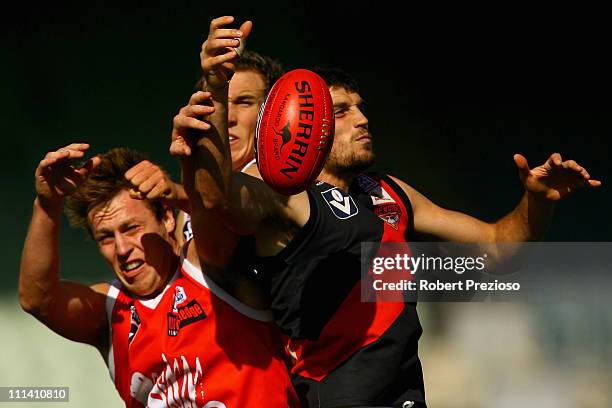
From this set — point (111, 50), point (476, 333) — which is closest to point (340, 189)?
point (476, 333)

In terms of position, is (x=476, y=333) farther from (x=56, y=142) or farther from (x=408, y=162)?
(x=56, y=142)

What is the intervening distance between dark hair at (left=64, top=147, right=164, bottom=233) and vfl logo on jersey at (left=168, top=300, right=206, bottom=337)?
44 centimetres

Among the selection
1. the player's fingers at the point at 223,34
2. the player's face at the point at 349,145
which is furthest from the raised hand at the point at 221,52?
the player's face at the point at 349,145

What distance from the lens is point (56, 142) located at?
5.54 metres

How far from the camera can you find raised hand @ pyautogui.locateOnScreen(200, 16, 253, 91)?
261 cm

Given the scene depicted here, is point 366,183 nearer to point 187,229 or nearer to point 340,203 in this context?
point 340,203

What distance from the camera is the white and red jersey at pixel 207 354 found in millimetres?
3139

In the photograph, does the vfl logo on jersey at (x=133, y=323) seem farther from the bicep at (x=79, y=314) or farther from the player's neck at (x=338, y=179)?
the player's neck at (x=338, y=179)

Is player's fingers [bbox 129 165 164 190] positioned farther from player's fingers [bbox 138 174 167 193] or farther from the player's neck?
the player's neck

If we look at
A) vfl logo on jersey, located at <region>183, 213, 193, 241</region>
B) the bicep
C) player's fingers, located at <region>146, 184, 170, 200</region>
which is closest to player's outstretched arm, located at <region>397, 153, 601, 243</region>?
vfl logo on jersey, located at <region>183, 213, 193, 241</region>

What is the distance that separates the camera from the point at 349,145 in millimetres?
3359

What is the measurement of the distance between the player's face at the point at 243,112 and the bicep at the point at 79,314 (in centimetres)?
68

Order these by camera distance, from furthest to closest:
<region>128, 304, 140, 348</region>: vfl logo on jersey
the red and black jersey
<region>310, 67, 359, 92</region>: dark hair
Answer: <region>310, 67, 359, 92</region>: dark hair, <region>128, 304, 140, 348</region>: vfl logo on jersey, the red and black jersey

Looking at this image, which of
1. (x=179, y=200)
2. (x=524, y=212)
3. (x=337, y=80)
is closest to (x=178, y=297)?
(x=179, y=200)
